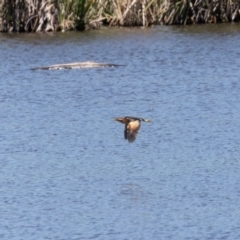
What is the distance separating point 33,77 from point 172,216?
27.4ft

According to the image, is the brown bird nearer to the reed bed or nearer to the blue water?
the blue water

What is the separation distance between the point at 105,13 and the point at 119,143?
418 inches

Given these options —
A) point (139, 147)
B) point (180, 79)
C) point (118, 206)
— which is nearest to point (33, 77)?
point (180, 79)

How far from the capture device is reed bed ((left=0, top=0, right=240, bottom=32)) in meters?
21.7

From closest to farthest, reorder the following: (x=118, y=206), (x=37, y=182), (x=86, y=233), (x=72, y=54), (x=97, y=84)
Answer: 1. (x=86, y=233)
2. (x=118, y=206)
3. (x=37, y=182)
4. (x=97, y=84)
5. (x=72, y=54)

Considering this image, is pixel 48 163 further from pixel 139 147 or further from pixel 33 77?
pixel 33 77

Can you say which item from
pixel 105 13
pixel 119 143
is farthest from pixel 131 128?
pixel 105 13

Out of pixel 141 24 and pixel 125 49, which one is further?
pixel 141 24

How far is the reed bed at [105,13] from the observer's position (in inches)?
854

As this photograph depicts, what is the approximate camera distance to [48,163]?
1169cm

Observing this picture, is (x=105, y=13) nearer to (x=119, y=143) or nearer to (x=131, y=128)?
(x=119, y=143)

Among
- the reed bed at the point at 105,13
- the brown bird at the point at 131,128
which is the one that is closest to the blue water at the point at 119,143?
the brown bird at the point at 131,128

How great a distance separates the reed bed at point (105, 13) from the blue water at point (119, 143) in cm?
76

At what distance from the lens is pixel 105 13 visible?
23.0 metres
